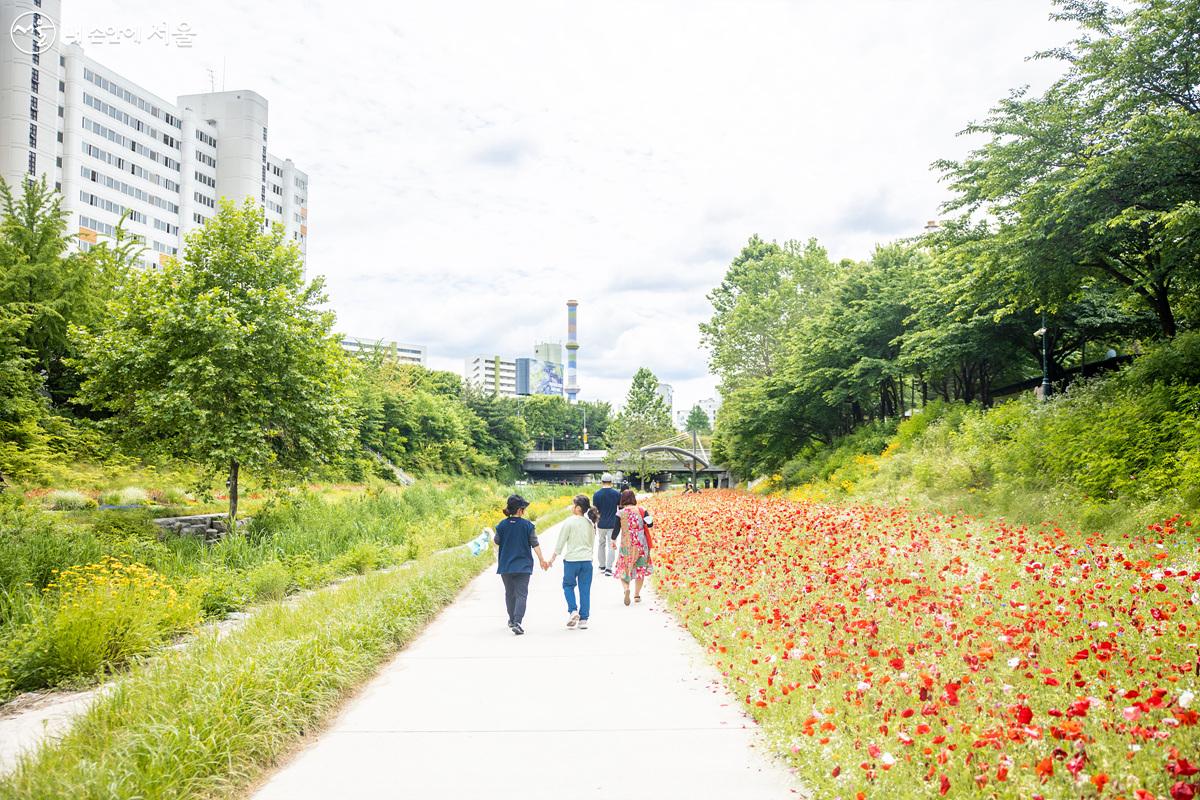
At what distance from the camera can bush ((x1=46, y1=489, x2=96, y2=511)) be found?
2047 centimetres

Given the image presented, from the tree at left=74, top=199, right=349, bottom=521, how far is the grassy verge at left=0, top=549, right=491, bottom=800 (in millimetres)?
10031

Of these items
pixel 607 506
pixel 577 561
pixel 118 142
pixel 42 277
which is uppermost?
pixel 118 142

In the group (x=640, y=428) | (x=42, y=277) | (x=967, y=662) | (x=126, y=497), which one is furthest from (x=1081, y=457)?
(x=640, y=428)

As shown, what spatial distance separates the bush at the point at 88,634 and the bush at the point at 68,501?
14.9 meters

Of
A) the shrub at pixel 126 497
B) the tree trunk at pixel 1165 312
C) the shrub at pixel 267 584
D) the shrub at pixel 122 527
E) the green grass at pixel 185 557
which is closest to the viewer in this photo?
the green grass at pixel 185 557

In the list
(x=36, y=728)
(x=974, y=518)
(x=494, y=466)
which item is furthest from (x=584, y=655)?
(x=494, y=466)

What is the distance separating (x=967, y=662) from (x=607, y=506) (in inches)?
282

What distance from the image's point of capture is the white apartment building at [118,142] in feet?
203

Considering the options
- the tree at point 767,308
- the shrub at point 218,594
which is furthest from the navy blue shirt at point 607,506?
the tree at point 767,308

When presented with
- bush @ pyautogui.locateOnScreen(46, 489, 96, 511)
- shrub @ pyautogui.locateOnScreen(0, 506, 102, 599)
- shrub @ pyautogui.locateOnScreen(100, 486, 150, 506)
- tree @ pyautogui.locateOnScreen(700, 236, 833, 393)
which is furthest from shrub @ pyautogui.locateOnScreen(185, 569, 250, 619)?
tree @ pyautogui.locateOnScreen(700, 236, 833, 393)

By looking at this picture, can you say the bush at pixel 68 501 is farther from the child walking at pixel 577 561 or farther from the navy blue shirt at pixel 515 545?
the child walking at pixel 577 561

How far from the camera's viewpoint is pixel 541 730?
498cm

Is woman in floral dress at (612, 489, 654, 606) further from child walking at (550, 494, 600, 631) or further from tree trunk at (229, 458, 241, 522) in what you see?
tree trunk at (229, 458, 241, 522)

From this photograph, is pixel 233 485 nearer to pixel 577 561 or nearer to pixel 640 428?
pixel 577 561
